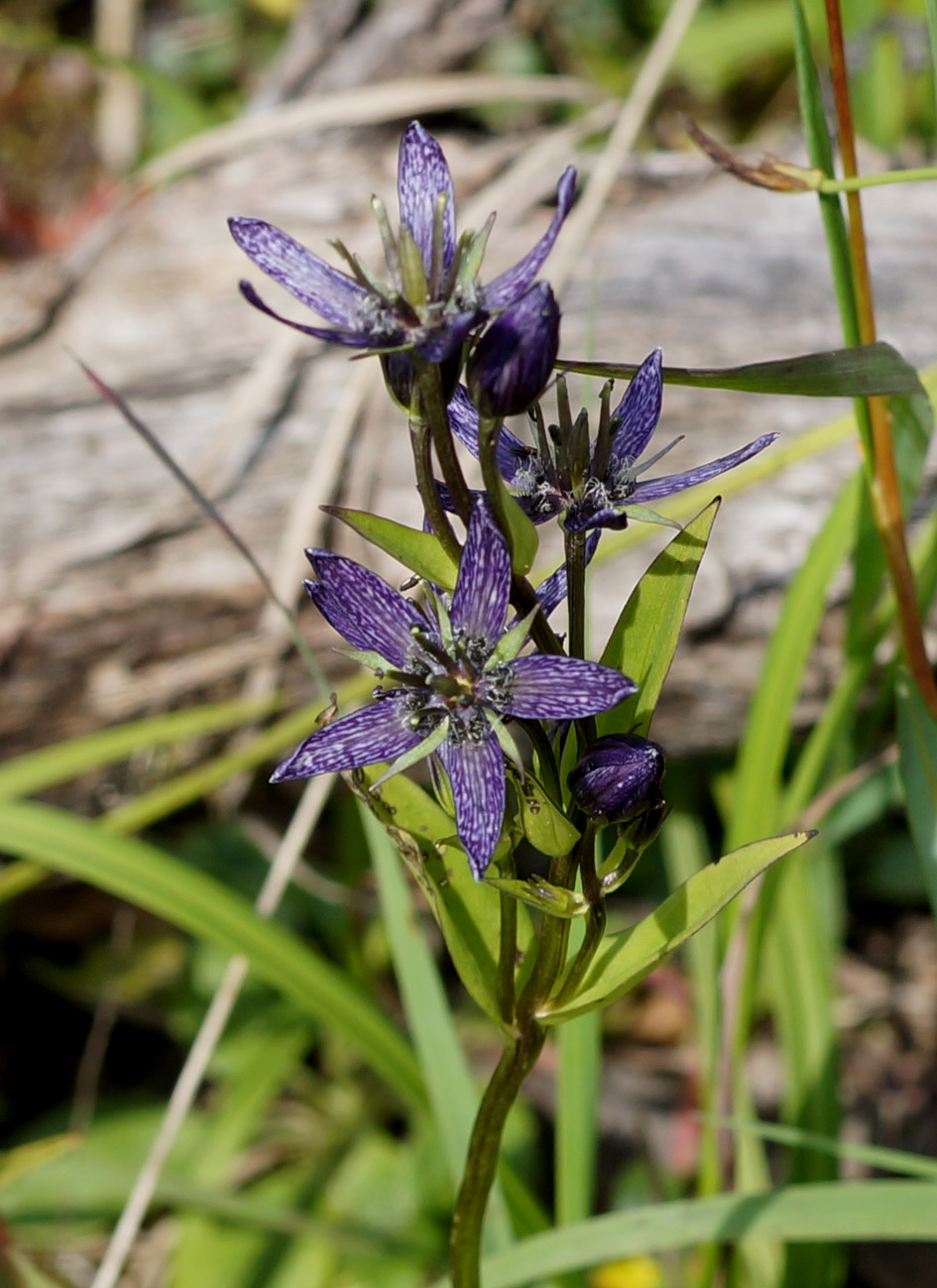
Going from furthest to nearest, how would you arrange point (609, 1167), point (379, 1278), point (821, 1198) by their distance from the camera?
point (609, 1167), point (379, 1278), point (821, 1198)

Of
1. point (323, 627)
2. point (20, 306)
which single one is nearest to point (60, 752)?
point (323, 627)

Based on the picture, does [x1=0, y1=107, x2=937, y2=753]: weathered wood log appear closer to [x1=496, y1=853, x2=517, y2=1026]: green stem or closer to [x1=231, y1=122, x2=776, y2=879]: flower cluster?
[x1=231, y1=122, x2=776, y2=879]: flower cluster

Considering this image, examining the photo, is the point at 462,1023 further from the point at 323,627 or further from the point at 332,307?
the point at 332,307

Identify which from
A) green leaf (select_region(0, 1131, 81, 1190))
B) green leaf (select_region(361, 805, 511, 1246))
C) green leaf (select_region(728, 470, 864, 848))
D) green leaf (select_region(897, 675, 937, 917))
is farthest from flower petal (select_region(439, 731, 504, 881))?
green leaf (select_region(0, 1131, 81, 1190))

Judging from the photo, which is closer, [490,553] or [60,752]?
[490,553]

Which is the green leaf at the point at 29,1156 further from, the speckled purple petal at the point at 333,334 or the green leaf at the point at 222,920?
the speckled purple petal at the point at 333,334

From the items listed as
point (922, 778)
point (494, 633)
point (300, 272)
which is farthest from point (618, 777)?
point (922, 778)

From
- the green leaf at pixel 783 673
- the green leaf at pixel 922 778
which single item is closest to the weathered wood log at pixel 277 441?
the green leaf at pixel 783 673
